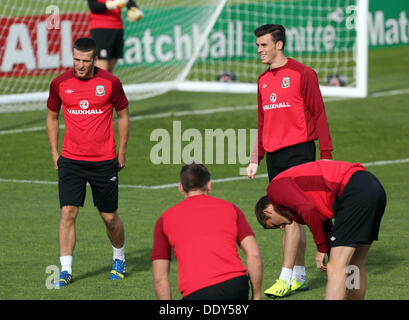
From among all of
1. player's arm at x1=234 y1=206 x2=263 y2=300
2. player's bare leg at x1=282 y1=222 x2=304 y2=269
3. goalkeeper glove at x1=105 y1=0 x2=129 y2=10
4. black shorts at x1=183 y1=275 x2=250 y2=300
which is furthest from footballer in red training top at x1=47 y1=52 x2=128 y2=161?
goalkeeper glove at x1=105 y1=0 x2=129 y2=10

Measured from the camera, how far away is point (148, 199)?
1299 centimetres

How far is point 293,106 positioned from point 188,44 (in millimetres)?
13875

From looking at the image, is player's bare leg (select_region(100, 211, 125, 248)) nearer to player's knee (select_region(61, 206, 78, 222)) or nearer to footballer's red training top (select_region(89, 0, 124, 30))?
player's knee (select_region(61, 206, 78, 222))

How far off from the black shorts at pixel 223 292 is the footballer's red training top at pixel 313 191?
974 millimetres

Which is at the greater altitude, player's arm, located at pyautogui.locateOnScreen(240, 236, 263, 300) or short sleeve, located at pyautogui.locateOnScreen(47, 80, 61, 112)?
short sleeve, located at pyautogui.locateOnScreen(47, 80, 61, 112)

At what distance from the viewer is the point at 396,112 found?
63.8ft

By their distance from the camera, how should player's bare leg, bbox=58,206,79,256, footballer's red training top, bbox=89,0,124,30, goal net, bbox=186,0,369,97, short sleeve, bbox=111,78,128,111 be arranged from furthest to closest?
goal net, bbox=186,0,369,97 → footballer's red training top, bbox=89,0,124,30 → short sleeve, bbox=111,78,128,111 → player's bare leg, bbox=58,206,79,256

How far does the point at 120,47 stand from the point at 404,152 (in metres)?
5.46

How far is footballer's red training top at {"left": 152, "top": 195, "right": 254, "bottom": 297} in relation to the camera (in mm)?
6254

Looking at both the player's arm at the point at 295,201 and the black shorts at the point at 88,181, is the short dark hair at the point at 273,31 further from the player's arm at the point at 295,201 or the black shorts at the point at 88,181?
the player's arm at the point at 295,201

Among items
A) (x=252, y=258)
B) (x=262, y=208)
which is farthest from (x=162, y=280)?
(x=262, y=208)

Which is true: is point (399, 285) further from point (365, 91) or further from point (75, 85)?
point (365, 91)

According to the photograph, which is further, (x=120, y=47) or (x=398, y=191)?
(x=120, y=47)

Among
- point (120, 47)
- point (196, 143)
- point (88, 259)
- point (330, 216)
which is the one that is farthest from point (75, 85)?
point (120, 47)
